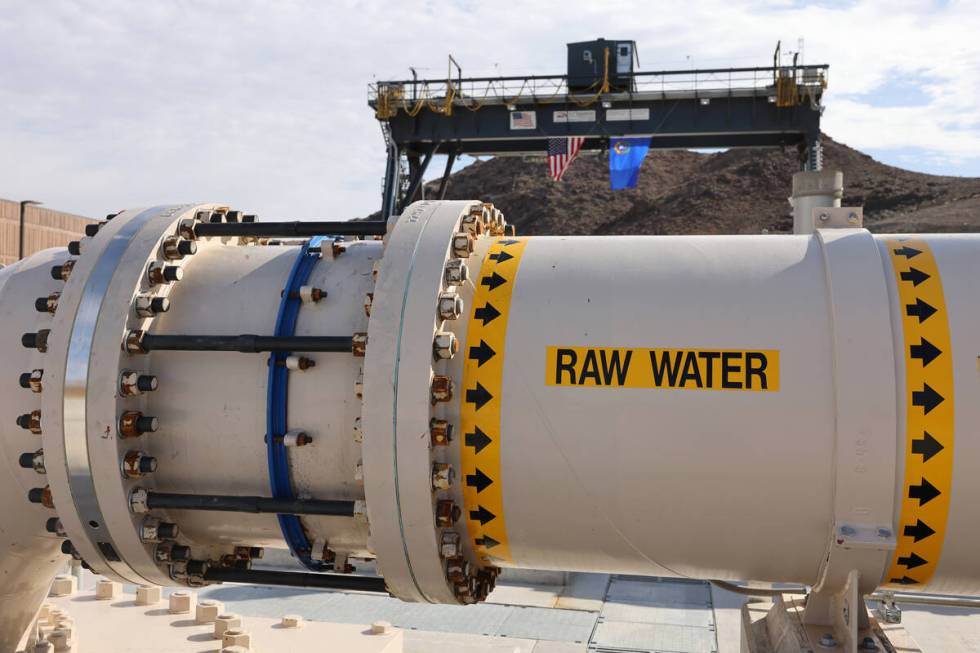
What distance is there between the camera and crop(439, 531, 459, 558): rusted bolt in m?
2.78

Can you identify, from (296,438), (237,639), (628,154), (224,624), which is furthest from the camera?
(628,154)

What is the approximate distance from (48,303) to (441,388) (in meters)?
1.45

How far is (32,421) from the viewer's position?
296 centimetres

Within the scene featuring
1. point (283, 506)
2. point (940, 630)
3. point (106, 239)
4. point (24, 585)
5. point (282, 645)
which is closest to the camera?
point (283, 506)

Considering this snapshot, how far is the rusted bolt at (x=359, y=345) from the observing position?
109 inches

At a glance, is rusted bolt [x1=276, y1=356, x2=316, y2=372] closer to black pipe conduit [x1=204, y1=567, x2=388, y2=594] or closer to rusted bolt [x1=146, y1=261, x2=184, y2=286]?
rusted bolt [x1=146, y1=261, x2=184, y2=286]

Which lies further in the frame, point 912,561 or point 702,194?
point 702,194

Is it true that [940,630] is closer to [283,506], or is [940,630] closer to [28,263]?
[283,506]

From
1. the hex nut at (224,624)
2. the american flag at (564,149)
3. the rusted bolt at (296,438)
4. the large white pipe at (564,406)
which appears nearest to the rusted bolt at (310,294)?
the large white pipe at (564,406)

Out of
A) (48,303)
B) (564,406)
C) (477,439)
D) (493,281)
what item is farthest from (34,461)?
(564,406)

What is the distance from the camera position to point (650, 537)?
2.76 meters

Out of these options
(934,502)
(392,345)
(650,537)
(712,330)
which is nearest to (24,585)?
(392,345)

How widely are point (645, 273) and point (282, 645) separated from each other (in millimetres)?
3332

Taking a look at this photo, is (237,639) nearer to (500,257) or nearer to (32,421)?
(32,421)
